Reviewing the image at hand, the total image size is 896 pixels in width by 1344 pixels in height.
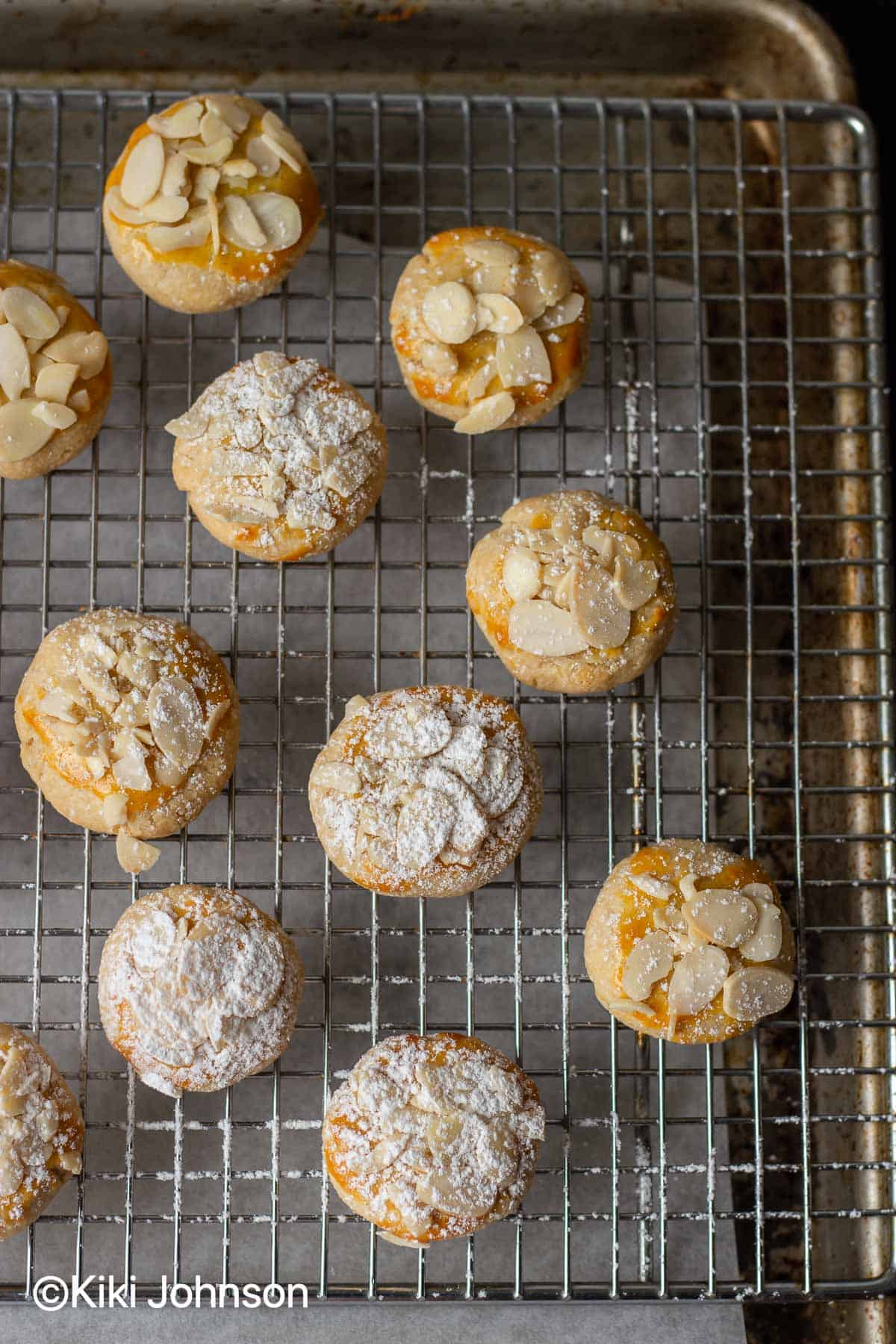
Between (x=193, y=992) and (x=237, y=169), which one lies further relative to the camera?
(x=237, y=169)

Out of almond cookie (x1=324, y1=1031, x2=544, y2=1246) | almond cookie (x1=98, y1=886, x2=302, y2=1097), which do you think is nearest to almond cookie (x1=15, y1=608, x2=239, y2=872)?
almond cookie (x1=98, y1=886, x2=302, y2=1097)

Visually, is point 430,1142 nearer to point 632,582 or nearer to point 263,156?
point 632,582

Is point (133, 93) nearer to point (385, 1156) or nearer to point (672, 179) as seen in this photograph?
point (672, 179)

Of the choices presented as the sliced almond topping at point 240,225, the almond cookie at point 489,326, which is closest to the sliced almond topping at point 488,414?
the almond cookie at point 489,326

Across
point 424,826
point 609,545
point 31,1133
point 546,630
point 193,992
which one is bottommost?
point 31,1133

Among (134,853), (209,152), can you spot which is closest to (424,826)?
(134,853)

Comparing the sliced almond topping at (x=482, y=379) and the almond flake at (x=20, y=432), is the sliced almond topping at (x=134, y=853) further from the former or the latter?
the sliced almond topping at (x=482, y=379)
